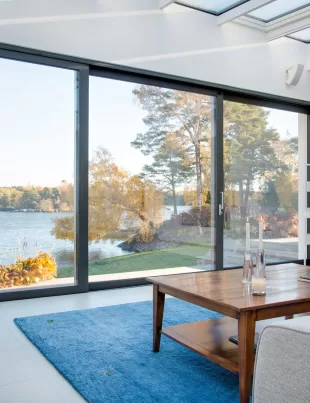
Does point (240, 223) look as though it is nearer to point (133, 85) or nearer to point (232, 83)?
point (232, 83)

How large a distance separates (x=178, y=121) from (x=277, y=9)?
68.4 inches

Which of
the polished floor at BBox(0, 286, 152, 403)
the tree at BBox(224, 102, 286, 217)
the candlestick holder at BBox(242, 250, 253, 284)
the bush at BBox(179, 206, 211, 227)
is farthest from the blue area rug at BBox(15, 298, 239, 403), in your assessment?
the tree at BBox(224, 102, 286, 217)

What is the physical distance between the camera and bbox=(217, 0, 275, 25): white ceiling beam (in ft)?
14.5

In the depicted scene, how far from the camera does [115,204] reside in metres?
4.40

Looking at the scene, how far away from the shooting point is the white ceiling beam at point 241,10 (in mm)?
4426

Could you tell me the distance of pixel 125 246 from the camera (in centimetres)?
448

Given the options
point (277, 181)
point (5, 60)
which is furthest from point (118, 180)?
point (277, 181)

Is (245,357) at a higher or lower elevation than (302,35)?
lower

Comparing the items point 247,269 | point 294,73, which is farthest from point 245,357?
point 294,73

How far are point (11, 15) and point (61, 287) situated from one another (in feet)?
8.20

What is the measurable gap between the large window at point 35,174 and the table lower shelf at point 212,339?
197cm

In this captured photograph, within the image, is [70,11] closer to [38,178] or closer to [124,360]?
[38,178]

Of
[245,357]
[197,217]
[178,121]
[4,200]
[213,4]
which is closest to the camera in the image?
[245,357]

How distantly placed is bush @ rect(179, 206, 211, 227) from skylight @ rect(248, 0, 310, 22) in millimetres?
2389
